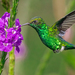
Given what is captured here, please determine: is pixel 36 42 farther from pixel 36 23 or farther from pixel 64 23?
pixel 36 23

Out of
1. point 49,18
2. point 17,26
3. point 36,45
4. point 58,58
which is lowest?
point 58,58

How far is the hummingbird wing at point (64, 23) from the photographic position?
1.51 m

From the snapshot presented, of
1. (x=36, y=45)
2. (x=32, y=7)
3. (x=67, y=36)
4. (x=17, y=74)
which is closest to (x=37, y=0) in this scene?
(x=32, y=7)

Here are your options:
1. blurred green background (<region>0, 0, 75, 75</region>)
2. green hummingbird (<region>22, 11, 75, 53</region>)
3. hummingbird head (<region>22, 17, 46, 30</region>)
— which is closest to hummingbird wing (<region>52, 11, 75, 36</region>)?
green hummingbird (<region>22, 11, 75, 53</region>)

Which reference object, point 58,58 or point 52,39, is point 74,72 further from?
point 58,58

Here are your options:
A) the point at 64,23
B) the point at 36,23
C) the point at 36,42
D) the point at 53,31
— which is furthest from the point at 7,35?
the point at 36,42

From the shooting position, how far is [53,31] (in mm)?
1608

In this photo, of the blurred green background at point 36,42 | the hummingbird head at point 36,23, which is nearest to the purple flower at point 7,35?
the hummingbird head at point 36,23

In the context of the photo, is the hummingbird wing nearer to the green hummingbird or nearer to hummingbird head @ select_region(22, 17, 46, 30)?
the green hummingbird

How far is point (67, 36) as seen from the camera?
264cm

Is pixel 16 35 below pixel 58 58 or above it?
above

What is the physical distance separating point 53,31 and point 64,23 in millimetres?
132

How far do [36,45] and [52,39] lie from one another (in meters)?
3.30

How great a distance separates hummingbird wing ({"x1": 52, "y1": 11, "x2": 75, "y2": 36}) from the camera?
151 cm
